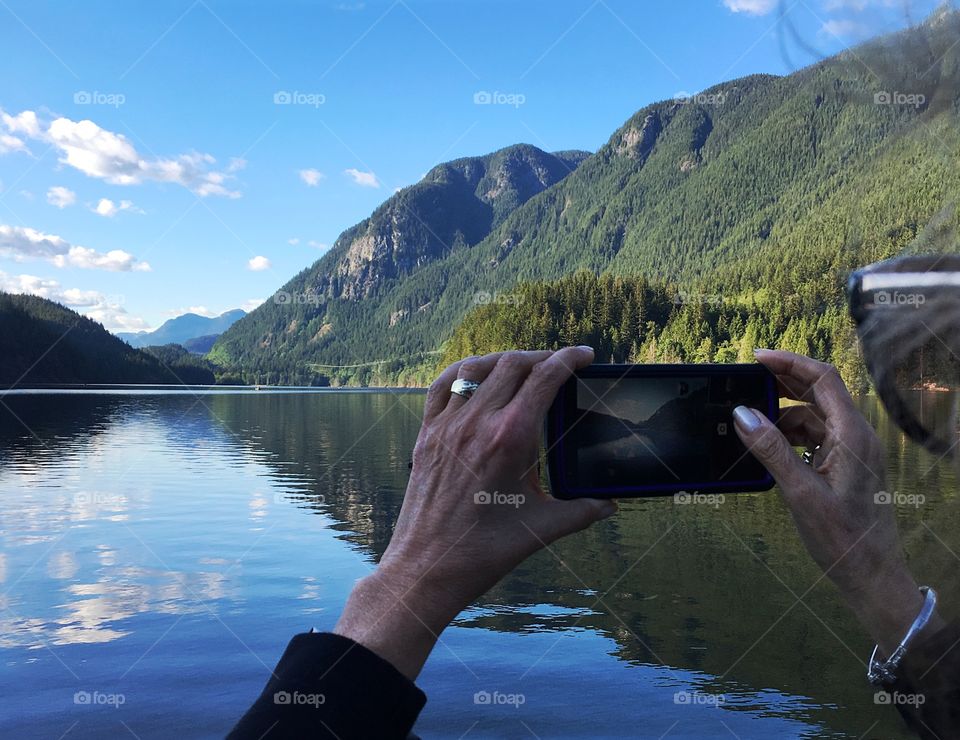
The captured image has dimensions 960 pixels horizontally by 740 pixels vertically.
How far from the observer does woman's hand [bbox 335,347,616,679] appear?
1.43 m

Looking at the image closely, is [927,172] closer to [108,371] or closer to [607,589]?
[607,589]

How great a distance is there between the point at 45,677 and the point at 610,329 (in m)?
100

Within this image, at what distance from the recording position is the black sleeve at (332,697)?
4.05 feet

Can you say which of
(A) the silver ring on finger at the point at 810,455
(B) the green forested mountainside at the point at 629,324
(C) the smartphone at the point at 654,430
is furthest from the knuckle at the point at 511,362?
(B) the green forested mountainside at the point at 629,324

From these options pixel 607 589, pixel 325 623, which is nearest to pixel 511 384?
pixel 325 623

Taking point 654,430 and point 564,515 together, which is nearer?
point 564,515

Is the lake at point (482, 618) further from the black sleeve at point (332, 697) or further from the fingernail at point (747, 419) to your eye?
the black sleeve at point (332, 697)

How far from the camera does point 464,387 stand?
5.13 feet

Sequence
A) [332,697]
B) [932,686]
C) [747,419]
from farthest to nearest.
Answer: [747,419] < [932,686] < [332,697]

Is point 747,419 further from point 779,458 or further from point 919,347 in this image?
point 919,347

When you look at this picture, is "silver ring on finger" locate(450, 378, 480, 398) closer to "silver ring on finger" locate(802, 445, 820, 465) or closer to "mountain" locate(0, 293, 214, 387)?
"silver ring on finger" locate(802, 445, 820, 465)

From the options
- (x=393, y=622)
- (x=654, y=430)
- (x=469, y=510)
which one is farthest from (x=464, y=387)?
(x=654, y=430)

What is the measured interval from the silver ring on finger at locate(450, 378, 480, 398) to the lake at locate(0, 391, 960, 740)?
2.52 feet

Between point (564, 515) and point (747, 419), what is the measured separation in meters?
0.45
